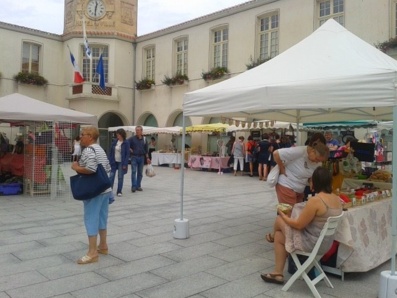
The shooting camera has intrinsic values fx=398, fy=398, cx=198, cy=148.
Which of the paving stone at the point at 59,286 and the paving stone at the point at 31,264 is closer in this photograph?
the paving stone at the point at 59,286

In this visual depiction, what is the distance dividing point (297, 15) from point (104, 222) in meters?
14.7

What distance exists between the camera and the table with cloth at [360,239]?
394 centimetres

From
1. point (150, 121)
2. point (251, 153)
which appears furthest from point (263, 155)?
point (150, 121)

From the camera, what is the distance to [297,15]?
16688mm

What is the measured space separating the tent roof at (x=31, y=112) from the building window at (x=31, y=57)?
1416 centimetres

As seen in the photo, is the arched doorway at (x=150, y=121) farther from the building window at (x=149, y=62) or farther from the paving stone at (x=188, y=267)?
the paving stone at (x=188, y=267)

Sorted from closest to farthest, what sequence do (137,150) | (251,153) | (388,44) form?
(137,150)
(388,44)
(251,153)

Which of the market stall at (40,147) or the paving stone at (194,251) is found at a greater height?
the market stall at (40,147)

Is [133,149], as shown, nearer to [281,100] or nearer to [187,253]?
[187,253]

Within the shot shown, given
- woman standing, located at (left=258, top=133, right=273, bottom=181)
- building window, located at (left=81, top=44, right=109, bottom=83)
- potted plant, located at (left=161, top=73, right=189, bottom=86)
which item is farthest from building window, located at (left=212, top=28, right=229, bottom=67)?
woman standing, located at (left=258, top=133, right=273, bottom=181)

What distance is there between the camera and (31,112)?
27.9 feet

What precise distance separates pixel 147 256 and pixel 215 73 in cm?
1541

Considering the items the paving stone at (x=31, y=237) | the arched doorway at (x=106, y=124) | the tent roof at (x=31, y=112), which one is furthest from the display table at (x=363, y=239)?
the arched doorway at (x=106, y=124)

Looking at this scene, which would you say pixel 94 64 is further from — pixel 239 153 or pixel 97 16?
pixel 239 153
